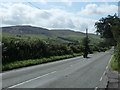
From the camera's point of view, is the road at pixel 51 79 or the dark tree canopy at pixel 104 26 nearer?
the road at pixel 51 79

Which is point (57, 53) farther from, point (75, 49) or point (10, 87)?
point (10, 87)

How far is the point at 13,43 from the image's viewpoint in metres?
40.2

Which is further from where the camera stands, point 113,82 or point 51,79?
point 51,79

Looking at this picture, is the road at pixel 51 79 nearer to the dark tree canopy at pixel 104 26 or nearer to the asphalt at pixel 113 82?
the asphalt at pixel 113 82

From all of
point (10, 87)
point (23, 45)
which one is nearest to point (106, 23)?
point (23, 45)

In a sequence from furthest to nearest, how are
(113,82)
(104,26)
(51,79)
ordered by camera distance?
1. (104,26)
2. (51,79)
3. (113,82)

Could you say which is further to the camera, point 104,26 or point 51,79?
point 104,26

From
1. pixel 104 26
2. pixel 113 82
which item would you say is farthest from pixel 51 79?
pixel 104 26

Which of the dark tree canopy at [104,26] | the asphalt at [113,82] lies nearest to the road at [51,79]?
the asphalt at [113,82]

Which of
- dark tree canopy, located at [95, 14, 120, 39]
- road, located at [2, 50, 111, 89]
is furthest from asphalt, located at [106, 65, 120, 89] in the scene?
dark tree canopy, located at [95, 14, 120, 39]

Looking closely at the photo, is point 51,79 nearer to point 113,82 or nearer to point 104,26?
point 113,82

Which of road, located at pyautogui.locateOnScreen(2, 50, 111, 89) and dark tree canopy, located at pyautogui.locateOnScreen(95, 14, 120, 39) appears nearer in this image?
road, located at pyautogui.locateOnScreen(2, 50, 111, 89)

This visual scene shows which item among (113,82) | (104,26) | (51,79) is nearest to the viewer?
(113,82)

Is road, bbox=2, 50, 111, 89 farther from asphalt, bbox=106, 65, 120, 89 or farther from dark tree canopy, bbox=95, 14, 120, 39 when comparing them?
dark tree canopy, bbox=95, 14, 120, 39
